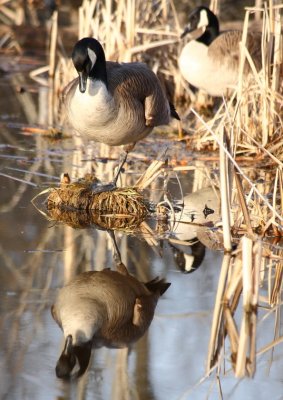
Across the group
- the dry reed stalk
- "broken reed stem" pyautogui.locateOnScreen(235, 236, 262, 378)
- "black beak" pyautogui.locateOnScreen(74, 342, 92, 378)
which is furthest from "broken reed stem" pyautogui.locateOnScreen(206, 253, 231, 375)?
"black beak" pyautogui.locateOnScreen(74, 342, 92, 378)

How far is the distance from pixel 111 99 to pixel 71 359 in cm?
290

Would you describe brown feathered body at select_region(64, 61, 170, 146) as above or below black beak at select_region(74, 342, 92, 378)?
above

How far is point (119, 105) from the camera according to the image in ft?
22.5

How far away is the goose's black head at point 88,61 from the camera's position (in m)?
6.34

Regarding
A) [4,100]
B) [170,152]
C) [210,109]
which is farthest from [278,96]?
[4,100]

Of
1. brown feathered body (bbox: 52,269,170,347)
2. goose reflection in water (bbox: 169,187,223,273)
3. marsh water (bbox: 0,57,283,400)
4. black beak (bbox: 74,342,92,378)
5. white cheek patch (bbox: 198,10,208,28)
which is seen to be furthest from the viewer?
white cheek patch (bbox: 198,10,208,28)

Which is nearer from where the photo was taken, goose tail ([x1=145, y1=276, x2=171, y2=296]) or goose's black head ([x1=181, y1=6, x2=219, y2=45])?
goose tail ([x1=145, y1=276, x2=171, y2=296])

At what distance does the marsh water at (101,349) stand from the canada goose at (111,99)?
729mm

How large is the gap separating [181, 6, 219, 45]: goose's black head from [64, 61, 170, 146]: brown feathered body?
4.00m

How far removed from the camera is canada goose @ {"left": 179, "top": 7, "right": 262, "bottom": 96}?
422 inches

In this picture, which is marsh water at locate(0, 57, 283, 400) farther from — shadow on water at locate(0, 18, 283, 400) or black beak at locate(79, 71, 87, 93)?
black beak at locate(79, 71, 87, 93)

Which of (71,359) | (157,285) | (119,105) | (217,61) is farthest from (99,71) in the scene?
(217,61)

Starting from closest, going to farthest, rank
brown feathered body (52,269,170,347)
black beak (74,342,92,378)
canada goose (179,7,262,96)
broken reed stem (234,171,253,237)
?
black beak (74,342,92,378) → brown feathered body (52,269,170,347) → broken reed stem (234,171,253,237) → canada goose (179,7,262,96)

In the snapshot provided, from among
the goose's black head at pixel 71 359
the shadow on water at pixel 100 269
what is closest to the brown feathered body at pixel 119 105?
the shadow on water at pixel 100 269
